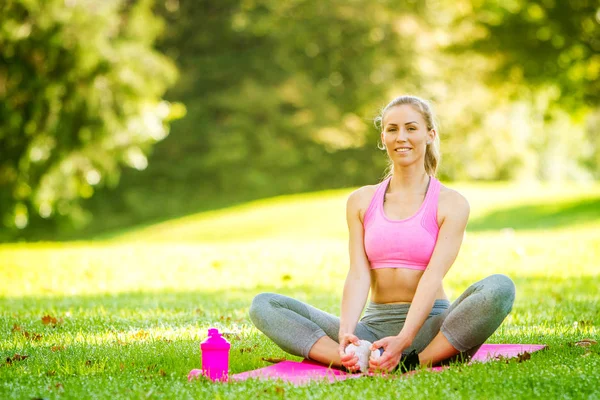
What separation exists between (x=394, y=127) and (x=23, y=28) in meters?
13.6

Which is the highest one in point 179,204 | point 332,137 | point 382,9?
point 382,9

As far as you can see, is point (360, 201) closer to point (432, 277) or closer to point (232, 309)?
point (432, 277)

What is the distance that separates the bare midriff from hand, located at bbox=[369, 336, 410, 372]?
45 cm

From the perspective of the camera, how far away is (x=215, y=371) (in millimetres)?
4480

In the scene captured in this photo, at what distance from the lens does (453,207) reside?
4.88m

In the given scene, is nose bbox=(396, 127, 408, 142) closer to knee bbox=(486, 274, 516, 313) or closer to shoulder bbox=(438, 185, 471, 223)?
shoulder bbox=(438, 185, 471, 223)

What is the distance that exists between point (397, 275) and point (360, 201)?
→ 0.53 meters

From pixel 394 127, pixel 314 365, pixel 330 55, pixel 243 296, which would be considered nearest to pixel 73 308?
pixel 243 296

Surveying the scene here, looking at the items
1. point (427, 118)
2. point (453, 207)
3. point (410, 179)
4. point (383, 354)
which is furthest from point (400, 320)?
point (427, 118)

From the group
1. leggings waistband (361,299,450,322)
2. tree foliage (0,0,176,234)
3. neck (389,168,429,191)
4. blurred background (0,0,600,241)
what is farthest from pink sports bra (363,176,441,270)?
blurred background (0,0,600,241)

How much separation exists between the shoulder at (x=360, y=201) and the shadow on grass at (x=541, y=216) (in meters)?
13.6

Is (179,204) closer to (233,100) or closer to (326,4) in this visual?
(233,100)

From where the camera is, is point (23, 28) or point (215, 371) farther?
point (23, 28)

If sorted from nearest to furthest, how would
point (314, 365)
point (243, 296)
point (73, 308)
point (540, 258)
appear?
1. point (314, 365)
2. point (73, 308)
3. point (243, 296)
4. point (540, 258)
